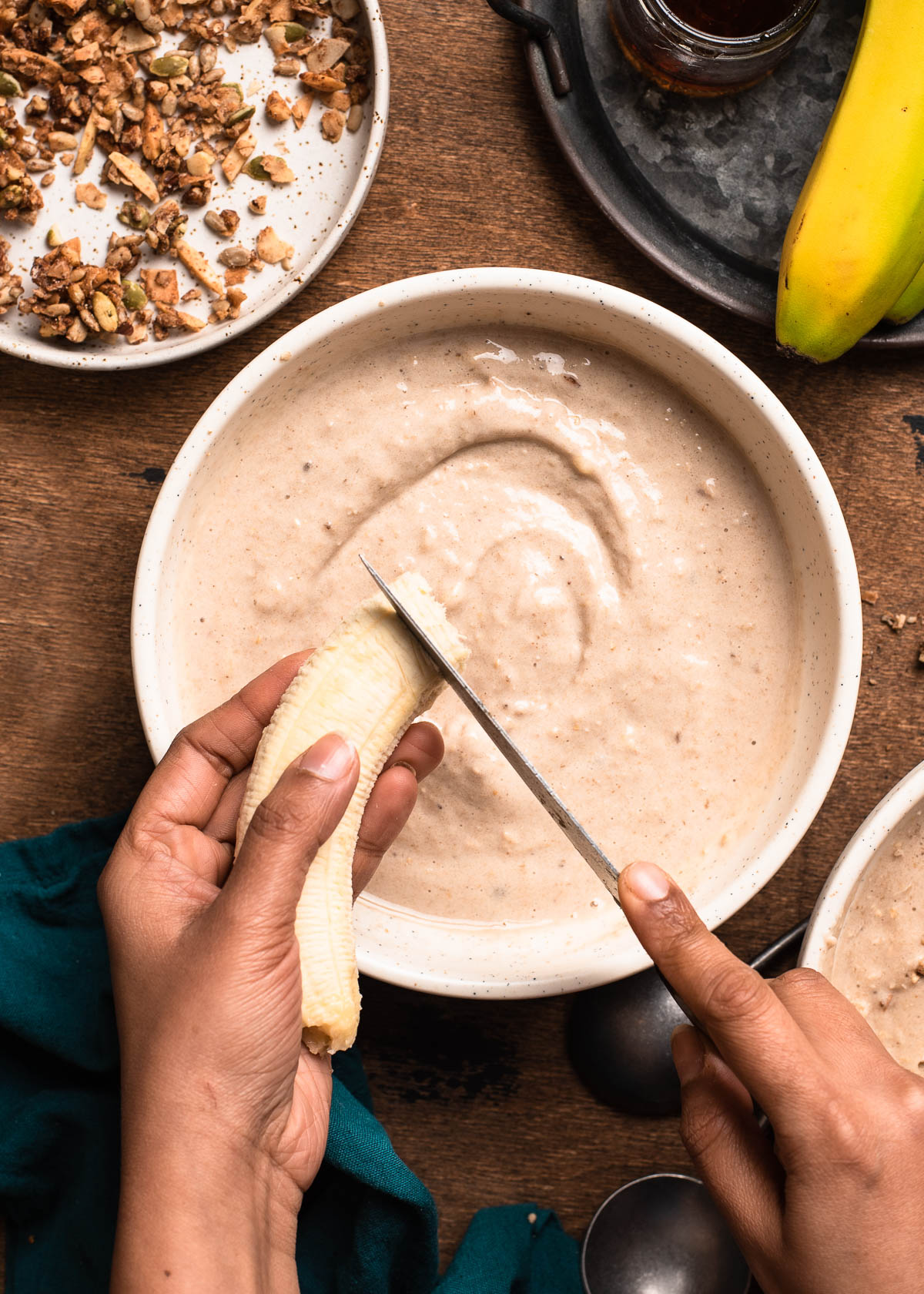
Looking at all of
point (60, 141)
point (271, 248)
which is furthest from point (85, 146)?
point (271, 248)

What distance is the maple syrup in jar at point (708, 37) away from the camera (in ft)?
3.28

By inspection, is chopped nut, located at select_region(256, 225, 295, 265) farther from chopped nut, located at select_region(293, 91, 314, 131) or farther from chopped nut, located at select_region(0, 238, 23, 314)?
chopped nut, located at select_region(0, 238, 23, 314)

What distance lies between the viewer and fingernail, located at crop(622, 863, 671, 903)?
75 centimetres

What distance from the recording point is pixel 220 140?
1.12 m

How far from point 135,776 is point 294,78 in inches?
31.7

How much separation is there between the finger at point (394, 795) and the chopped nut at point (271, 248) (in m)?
0.54

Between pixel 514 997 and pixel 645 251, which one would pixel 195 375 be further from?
pixel 514 997

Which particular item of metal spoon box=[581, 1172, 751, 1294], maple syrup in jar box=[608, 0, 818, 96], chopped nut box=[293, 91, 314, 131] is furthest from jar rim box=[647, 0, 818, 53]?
metal spoon box=[581, 1172, 751, 1294]

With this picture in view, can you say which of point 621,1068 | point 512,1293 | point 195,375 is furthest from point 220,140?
point 512,1293

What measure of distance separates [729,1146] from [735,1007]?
0.53 feet

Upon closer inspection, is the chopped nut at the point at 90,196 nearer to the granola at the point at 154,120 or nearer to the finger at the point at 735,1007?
the granola at the point at 154,120

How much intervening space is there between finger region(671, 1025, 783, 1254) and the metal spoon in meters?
0.33

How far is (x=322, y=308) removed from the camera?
111 cm

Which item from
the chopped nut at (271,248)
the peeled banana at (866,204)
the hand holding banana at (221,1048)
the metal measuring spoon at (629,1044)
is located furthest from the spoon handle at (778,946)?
the chopped nut at (271,248)
